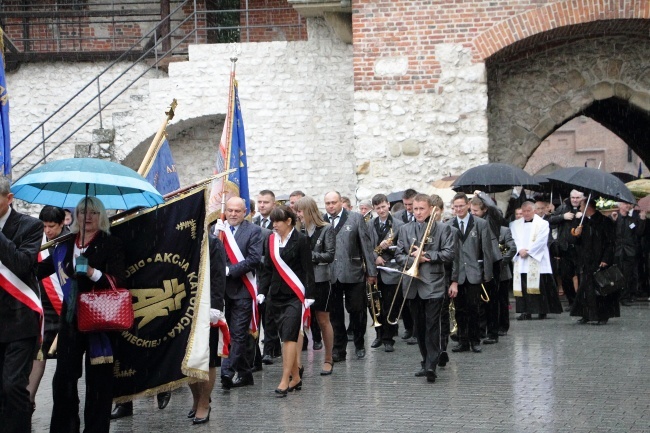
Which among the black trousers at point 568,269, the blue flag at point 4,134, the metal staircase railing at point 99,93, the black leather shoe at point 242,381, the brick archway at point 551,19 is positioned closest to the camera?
the blue flag at point 4,134

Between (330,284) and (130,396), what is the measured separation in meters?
4.39

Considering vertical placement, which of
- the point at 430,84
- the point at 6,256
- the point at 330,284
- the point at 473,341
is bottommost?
the point at 473,341

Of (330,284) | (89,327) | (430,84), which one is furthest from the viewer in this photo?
(430,84)

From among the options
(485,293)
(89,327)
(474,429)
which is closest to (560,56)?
(485,293)

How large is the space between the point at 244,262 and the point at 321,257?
52.9 inches

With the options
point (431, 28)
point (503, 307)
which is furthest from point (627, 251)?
point (503, 307)

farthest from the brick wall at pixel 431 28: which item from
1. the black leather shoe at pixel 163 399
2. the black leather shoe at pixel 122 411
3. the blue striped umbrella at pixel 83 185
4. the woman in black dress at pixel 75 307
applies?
the woman in black dress at pixel 75 307

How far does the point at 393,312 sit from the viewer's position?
13.7 meters

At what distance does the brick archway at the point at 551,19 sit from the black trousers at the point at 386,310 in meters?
5.87

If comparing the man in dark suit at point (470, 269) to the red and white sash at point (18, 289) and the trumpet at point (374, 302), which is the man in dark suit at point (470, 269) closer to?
the trumpet at point (374, 302)

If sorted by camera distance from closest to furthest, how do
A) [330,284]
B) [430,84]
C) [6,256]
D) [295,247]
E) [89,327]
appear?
[6,256], [89,327], [295,247], [330,284], [430,84]

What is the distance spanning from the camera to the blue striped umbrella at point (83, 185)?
6.89 meters

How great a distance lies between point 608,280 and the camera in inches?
583

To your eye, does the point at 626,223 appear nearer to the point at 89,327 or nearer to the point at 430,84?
the point at 430,84
